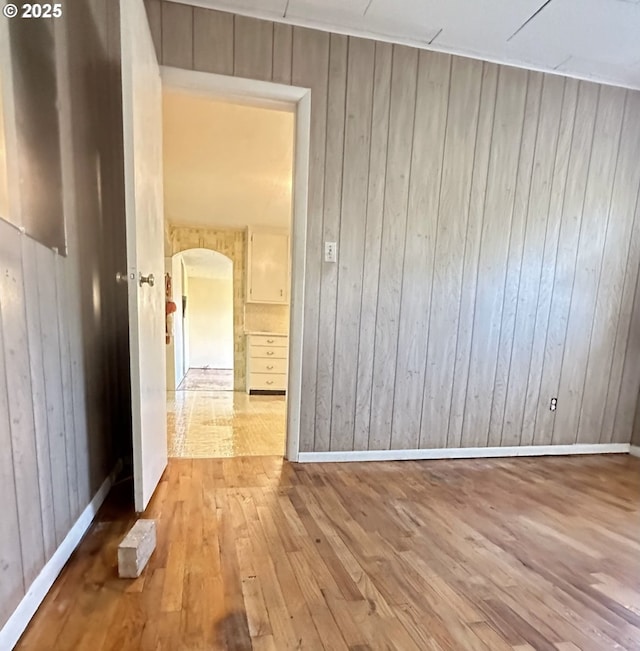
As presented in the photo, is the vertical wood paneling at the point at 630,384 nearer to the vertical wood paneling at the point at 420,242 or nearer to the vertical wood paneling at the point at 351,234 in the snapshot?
the vertical wood paneling at the point at 420,242

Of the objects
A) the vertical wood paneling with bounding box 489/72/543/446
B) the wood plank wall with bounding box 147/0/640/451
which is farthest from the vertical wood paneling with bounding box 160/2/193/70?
the vertical wood paneling with bounding box 489/72/543/446

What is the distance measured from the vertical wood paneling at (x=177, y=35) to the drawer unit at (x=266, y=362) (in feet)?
11.3

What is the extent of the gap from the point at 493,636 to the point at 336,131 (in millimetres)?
2198

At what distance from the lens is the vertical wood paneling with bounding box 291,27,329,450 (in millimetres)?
2004

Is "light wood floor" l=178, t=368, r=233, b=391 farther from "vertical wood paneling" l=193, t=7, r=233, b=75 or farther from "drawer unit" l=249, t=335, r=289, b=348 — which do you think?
"vertical wood paneling" l=193, t=7, r=233, b=75

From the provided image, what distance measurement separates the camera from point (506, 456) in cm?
250

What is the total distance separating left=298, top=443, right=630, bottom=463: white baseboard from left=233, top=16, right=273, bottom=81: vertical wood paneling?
207 cm

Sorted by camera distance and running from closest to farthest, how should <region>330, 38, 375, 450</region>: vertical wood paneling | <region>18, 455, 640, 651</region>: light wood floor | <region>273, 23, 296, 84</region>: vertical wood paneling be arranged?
<region>18, 455, 640, 651</region>: light wood floor → <region>273, 23, 296, 84</region>: vertical wood paneling → <region>330, 38, 375, 450</region>: vertical wood paneling

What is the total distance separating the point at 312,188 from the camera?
2100 mm

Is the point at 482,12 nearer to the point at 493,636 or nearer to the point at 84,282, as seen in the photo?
the point at 84,282

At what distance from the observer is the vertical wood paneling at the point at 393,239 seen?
212 centimetres

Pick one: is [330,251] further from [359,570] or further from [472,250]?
[359,570]

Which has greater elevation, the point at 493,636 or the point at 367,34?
the point at 367,34

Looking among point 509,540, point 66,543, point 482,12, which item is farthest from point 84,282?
point 482,12
